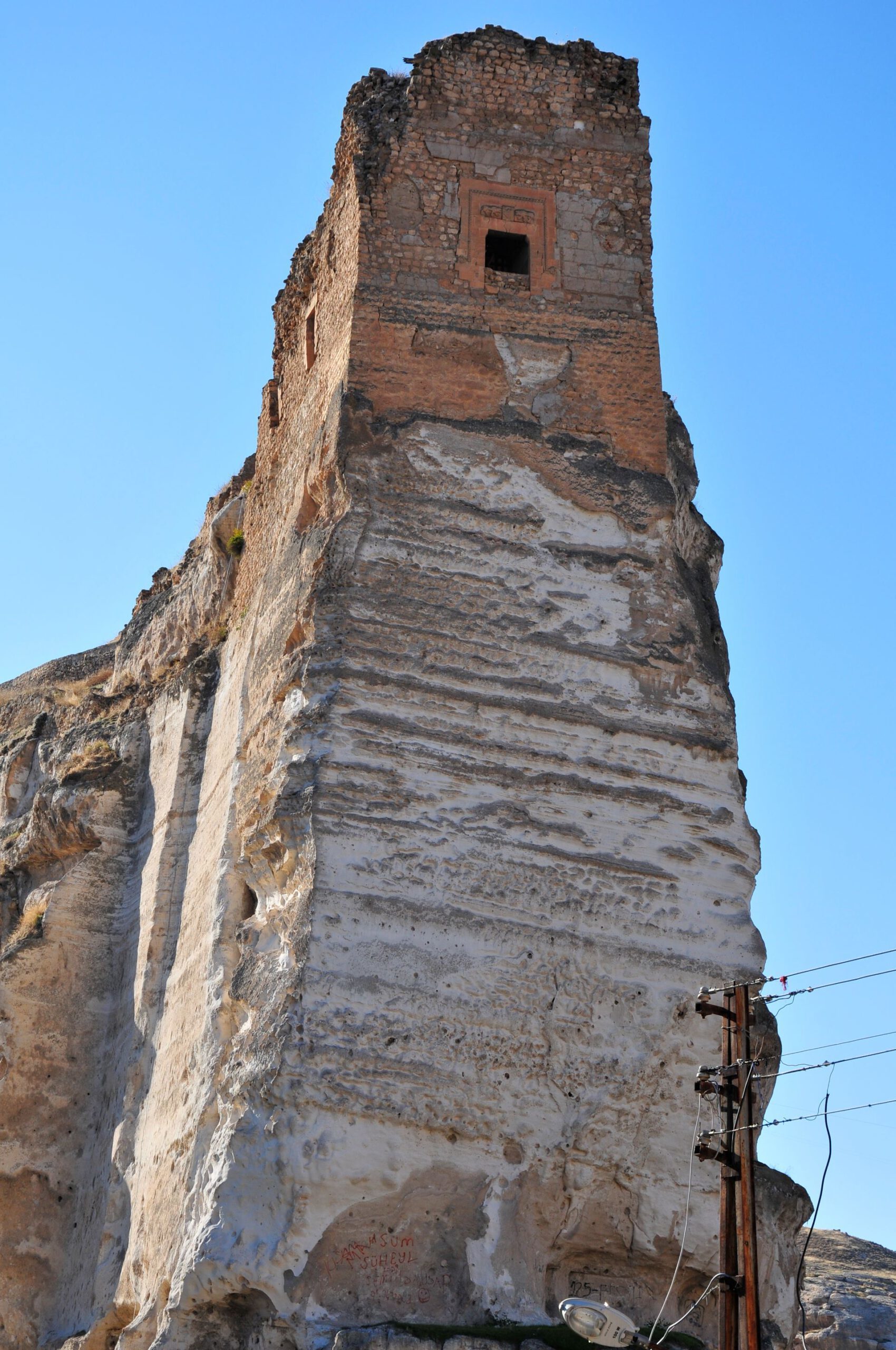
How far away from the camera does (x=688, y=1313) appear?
1209 cm

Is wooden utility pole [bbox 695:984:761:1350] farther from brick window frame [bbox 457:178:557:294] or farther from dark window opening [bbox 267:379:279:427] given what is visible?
dark window opening [bbox 267:379:279:427]

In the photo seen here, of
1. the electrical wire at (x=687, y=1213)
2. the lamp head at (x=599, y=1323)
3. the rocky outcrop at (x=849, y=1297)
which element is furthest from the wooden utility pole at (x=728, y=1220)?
the rocky outcrop at (x=849, y=1297)

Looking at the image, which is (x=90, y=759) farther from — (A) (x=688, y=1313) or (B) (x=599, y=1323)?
(B) (x=599, y=1323)

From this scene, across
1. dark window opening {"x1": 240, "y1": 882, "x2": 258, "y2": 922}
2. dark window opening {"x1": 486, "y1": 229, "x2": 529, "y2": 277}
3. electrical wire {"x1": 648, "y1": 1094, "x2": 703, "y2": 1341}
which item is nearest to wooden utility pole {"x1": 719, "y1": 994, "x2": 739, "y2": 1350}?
electrical wire {"x1": 648, "y1": 1094, "x2": 703, "y2": 1341}

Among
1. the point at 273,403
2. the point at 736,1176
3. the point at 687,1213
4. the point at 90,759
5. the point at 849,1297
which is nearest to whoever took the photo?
the point at 736,1176

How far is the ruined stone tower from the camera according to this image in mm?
13062

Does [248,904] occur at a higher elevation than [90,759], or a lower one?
lower

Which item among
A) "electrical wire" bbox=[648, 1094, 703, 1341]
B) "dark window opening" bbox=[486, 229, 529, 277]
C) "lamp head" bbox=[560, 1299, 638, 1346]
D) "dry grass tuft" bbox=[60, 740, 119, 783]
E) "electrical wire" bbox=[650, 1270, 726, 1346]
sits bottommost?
"lamp head" bbox=[560, 1299, 638, 1346]

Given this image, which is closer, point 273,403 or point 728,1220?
point 728,1220

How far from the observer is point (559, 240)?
16.3 meters

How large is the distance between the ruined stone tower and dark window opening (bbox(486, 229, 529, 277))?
32 millimetres

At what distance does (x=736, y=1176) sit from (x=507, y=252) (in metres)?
9.05

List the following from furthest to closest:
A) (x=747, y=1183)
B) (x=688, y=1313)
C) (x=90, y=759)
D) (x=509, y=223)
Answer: (x=90, y=759) < (x=509, y=223) < (x=688, y=1313) < (x=747, y=1183)

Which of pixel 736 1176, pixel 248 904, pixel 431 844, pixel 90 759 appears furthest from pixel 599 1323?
pixel 90 759
